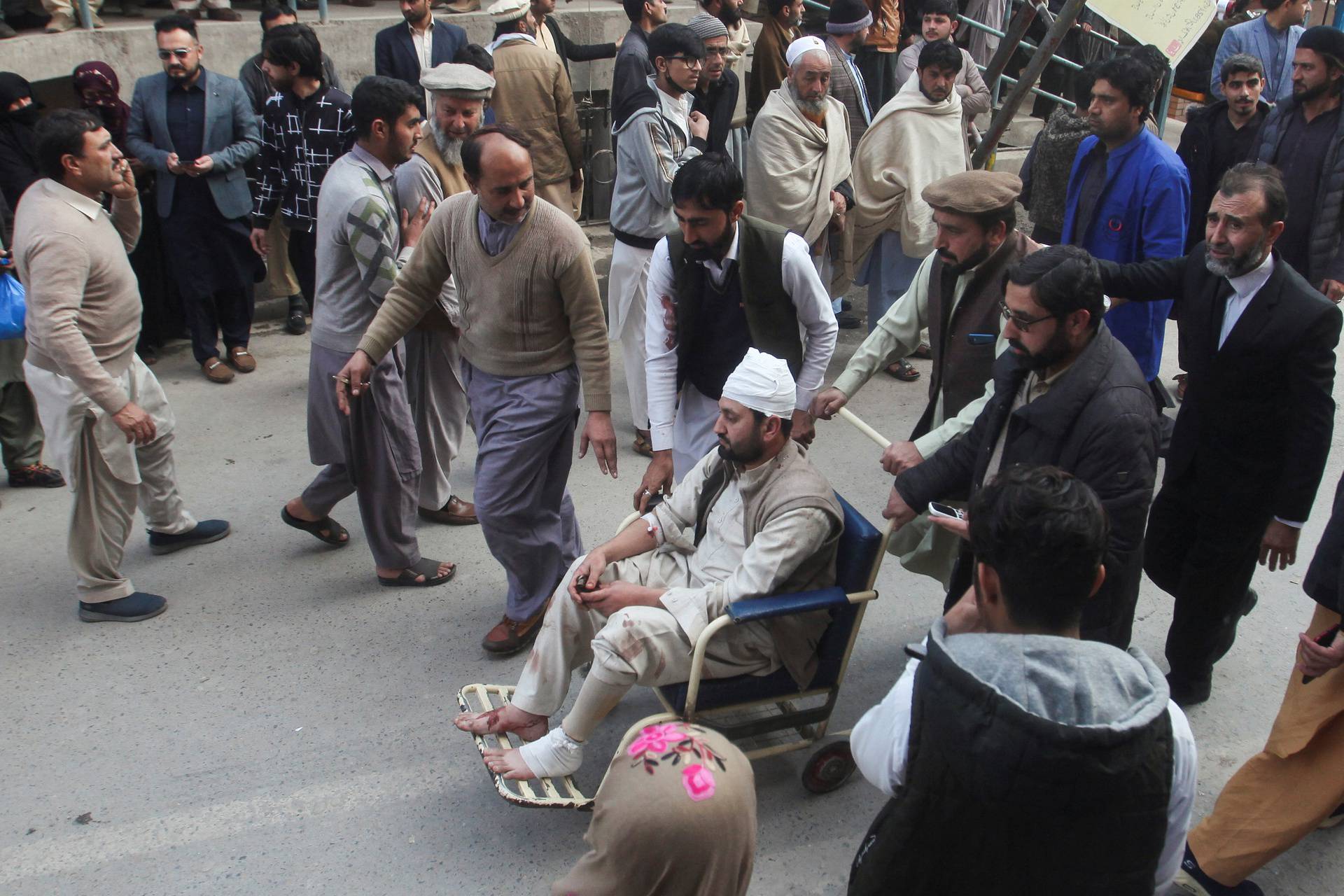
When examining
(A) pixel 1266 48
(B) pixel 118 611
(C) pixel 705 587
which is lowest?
(B) pixel 118 611

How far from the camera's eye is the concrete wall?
6.49m

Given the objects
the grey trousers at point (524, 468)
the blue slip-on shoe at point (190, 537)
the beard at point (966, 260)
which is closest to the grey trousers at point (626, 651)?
the grey trousers at point (524, 468)

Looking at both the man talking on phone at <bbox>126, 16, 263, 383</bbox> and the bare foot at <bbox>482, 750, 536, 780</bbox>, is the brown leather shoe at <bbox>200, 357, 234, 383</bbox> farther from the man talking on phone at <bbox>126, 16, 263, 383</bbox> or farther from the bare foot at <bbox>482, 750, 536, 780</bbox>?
the bare foot at <bbox>482, 750, 536, 780</bbox>

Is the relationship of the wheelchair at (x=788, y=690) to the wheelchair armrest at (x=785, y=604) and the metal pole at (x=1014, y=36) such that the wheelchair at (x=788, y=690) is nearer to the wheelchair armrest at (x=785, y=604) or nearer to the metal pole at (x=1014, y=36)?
the wheelchair armrest at (x=785, y=604)

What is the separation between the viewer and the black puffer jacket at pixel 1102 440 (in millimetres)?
2840

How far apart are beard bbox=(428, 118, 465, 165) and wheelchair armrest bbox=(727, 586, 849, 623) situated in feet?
8.25

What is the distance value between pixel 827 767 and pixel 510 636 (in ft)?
4.37

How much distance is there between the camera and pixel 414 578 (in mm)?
4535

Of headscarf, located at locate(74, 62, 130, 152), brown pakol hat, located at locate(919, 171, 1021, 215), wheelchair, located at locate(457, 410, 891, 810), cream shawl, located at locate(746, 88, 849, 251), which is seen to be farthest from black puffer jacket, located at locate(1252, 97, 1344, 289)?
headscarf, located at locate(74, 62, 130, 152)

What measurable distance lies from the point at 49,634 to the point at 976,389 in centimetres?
354

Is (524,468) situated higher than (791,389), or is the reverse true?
(791,389)

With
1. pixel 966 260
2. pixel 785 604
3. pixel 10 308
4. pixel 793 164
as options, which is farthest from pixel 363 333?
pixel 793 164

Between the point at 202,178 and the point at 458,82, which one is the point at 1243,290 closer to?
the point at 458,82

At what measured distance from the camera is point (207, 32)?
7.12 m
